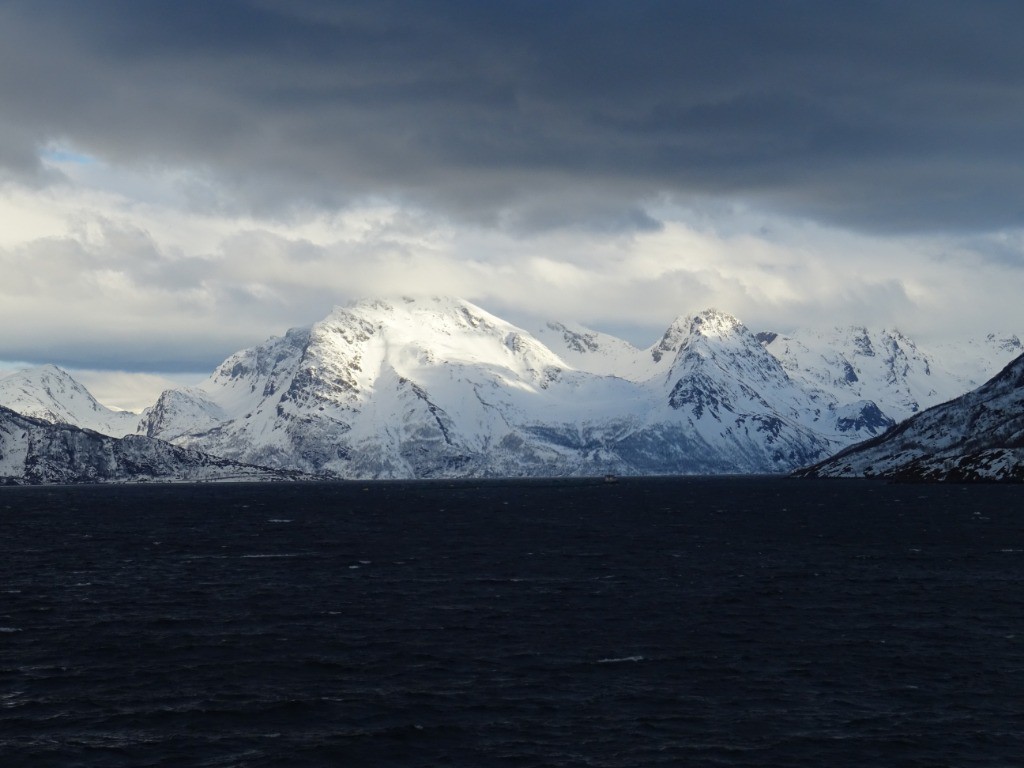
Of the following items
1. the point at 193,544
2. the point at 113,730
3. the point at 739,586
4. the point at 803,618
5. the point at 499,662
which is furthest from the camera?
the point at 193,544

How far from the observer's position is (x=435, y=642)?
9156 cm

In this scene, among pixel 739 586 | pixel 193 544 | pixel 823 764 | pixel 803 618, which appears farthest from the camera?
pixel 193 544

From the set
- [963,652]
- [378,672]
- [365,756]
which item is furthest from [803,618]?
[365,756]

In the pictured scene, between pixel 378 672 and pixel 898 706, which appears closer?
pixel 898 706

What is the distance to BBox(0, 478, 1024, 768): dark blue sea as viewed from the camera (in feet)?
209

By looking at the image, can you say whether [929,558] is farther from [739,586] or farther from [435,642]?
[435,642]

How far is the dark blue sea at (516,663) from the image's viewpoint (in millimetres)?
63625

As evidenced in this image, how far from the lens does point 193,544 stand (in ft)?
599

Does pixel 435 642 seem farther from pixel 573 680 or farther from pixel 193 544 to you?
pixel 193 544

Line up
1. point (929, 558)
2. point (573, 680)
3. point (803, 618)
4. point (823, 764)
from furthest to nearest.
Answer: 1. point (929, 558)
2. point (803, 618)
3. point (573, 680)
4. point (823, 764)

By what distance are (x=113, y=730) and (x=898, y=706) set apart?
156 feet

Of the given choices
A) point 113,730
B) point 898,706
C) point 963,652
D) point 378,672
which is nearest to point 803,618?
point 963,652

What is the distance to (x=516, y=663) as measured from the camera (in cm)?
8362

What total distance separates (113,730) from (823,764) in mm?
40007
